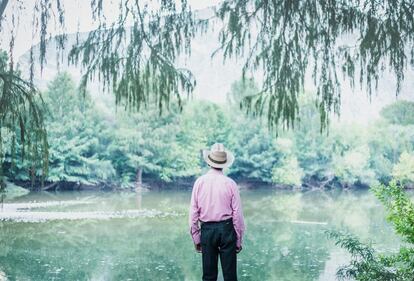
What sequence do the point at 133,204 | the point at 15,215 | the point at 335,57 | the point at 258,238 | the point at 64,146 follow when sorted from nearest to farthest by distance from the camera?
the point at 335,57 → the point at 258,238 → the point at 15,215 → the point at 133,204 → the point at 64,146

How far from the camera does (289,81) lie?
3.82 meters

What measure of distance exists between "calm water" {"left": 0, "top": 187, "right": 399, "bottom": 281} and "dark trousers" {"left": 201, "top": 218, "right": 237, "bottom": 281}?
485 cm

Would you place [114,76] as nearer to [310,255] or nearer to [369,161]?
[310,255]

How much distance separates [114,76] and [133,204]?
59.0 ft

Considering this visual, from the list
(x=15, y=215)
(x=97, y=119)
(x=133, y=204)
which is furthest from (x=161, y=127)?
(x=15, y=215)

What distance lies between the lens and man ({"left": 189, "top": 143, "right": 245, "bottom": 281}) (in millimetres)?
3119

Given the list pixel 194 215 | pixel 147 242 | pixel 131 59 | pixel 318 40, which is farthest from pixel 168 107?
pixel 147 242

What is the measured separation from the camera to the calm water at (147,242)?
8414 millimetres

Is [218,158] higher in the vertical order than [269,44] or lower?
lower

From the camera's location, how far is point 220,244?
3156 millimetres

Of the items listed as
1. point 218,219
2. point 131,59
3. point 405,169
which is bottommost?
point 405,169

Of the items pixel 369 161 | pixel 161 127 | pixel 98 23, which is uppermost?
pixel 98 23

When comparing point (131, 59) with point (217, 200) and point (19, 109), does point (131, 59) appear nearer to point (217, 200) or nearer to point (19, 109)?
point (19, 109)

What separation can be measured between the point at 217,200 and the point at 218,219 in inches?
3.9
